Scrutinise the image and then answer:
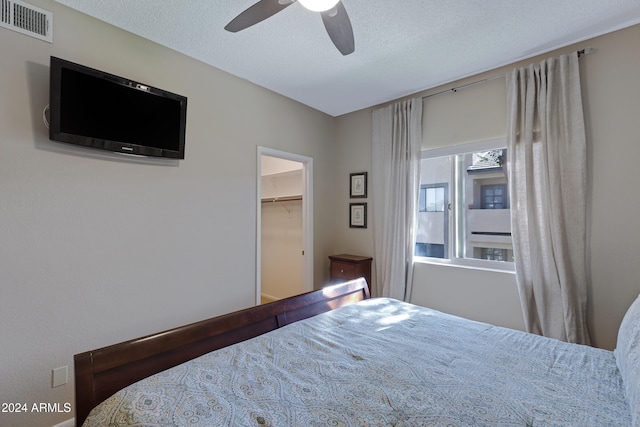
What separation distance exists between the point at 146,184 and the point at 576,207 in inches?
131

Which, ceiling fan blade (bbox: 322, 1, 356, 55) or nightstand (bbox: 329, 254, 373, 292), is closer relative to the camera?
ceiling fan blade (bbox: 322, 1, 356, 55)

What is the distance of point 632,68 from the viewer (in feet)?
6.93

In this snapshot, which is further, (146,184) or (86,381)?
(146,184)

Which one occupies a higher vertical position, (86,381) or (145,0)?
(145,0)

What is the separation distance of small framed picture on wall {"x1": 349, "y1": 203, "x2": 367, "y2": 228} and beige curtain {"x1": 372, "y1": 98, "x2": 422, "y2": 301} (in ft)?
0.57

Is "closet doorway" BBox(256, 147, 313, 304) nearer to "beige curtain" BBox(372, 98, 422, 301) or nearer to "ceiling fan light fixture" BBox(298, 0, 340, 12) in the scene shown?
"beige curtain" BBox(372, 98, 422, 301)

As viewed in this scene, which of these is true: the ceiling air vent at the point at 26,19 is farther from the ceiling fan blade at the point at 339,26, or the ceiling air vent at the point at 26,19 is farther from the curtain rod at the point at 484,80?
the curtain rod at the point at 484,80

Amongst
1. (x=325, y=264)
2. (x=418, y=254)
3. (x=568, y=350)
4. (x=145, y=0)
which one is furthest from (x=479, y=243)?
(x=145, y=0)

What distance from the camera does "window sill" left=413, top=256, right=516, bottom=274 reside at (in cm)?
266

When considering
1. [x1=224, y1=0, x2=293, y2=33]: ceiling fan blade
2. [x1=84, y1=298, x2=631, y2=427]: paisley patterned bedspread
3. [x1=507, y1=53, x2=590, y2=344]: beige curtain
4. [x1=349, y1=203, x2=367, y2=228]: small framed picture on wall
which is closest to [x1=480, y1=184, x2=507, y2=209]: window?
[x1=507, y1=53, x2=590, y2=344]: beige curtain

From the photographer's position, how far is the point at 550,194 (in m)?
2.30

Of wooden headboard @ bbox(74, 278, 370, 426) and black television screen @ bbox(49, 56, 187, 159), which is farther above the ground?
black television screen @ bbox(49, 56, 187, 159)

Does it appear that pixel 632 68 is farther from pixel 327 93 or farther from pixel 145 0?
pixel 145 0

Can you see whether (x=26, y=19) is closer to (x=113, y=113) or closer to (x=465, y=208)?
(x=113, y=113)
